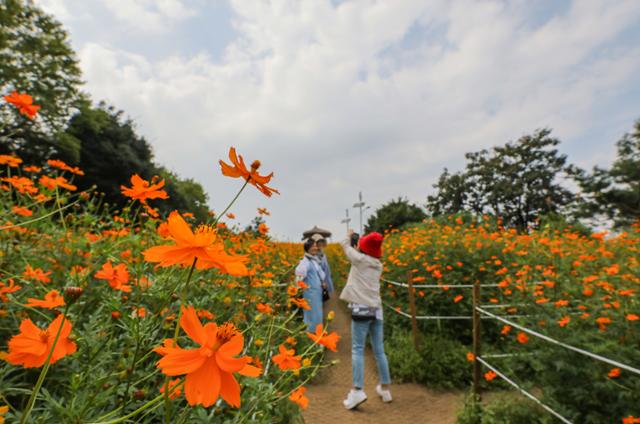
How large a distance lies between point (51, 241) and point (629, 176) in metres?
19.8

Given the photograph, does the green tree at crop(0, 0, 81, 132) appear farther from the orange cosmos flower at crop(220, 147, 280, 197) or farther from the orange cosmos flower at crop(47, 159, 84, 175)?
the orange cosmos flower at crop(220, 147, 280, 197)

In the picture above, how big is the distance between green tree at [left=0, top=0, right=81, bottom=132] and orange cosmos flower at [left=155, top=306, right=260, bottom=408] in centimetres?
1422

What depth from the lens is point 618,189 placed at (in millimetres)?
15414

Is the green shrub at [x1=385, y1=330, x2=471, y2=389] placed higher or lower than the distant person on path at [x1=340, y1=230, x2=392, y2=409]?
lower

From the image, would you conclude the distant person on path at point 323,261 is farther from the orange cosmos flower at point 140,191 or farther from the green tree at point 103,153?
the green tree at point 103,153

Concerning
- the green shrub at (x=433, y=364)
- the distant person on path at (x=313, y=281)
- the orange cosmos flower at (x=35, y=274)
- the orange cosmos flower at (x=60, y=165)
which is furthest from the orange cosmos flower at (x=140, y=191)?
the green shrub at (x=433, y=364)

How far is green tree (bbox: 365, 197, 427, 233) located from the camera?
73.1ft

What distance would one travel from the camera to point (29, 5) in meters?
11.8

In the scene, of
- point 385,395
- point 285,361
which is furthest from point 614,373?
point 385,395

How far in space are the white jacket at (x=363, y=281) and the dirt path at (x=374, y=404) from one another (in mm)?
1030

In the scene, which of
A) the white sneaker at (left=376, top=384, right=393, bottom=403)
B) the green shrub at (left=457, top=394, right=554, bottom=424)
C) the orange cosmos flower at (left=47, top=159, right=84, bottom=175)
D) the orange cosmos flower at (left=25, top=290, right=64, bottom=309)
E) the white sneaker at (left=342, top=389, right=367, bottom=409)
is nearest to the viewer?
the orange cosmos flower at (left=25, top=290, right=64, bottom=309)

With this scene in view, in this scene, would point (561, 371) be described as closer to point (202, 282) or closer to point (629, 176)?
point (202, 282)

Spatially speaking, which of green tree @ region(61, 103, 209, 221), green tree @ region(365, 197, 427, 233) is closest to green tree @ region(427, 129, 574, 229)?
green tree @ region(365, 197, 427, 233)

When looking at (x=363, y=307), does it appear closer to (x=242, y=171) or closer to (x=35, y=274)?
(x=35, y=274)
